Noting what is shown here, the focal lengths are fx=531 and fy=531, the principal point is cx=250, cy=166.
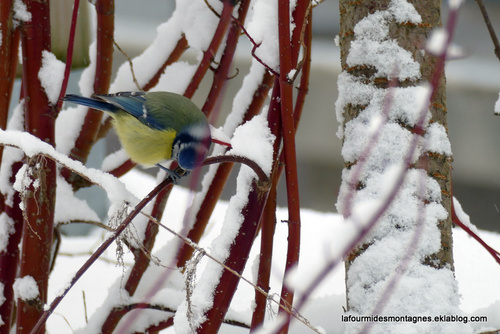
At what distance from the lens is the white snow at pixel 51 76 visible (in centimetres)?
97

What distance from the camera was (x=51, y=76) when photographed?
982 millimetres

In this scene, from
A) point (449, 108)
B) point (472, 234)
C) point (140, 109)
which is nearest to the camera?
point (472, 234)

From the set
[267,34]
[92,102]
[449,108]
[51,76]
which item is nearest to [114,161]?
[92,102]

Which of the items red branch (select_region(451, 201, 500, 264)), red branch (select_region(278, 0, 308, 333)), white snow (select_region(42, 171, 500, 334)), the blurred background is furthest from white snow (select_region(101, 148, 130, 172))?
the blurred background

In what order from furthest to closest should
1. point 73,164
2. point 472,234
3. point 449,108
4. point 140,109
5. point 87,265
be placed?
point 449,108 → point 140,109 → point 472,234 → point 73,164 → point 87,265

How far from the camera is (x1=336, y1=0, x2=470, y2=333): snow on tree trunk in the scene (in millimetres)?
729

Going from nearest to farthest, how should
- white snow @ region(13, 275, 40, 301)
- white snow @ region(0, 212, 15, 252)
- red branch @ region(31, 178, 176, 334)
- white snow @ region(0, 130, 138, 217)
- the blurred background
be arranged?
red branch @ region(31, 178, 176, 334), white snow @ region(0, 130, 138, 217), white snow @ region(13, 275, 40, 301), white snow @ region(0, 212, 15, 252), the blurred background

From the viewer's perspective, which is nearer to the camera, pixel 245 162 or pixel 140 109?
pixel 245 162

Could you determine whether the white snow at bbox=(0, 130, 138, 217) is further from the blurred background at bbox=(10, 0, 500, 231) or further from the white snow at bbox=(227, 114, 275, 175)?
the blurred background at bbox=(10, 0, 500, 231)

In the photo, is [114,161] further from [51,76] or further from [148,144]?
[51,76]

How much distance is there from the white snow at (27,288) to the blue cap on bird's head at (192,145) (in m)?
0.34

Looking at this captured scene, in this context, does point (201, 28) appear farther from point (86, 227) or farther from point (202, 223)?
point (86, 227)

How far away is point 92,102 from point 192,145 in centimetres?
25

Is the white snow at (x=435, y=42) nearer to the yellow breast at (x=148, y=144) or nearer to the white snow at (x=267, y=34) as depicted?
the white snow at (x=267, y=34)
